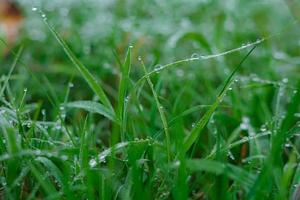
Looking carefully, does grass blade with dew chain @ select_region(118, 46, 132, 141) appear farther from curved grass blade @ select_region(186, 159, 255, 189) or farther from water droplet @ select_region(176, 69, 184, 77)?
water droplet @ select_region(176, 69, 184, 77)

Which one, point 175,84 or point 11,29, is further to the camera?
point 11,29

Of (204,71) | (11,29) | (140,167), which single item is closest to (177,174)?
(140,167)

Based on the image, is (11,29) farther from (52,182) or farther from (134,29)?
(52,182)

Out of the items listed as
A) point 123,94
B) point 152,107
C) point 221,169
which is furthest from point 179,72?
point 221,169

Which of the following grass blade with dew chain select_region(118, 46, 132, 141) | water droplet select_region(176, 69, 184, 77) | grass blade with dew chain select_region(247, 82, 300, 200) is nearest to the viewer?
grass blade with dew chain select_region(247, 82, 300, 200)

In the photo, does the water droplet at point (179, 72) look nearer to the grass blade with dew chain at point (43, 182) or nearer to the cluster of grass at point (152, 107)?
the cluster of grass at point (152, 107)

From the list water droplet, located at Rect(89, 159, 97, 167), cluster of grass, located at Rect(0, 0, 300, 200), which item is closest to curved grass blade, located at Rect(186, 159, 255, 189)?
cluster of grass, located at Rect(0, 0, 300, 200)

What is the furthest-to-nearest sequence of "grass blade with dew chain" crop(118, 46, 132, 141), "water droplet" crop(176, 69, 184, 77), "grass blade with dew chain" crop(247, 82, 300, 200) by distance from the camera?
1. "water droplet" crop(176, 69, 184, 77)
2. "grass blade with dew chain" crop(118, 46, 132, 141)
3. "grass blade with dew chain" crop(247, 82, 300, 200)

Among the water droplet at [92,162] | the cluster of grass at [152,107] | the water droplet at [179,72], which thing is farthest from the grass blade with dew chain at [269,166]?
the water droplet at [179,72]
